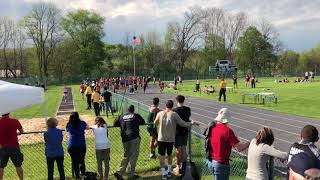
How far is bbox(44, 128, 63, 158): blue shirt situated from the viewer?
10031mm

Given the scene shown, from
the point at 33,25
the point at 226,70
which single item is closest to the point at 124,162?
the point at 226,70

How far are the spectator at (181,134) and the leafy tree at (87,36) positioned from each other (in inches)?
3506

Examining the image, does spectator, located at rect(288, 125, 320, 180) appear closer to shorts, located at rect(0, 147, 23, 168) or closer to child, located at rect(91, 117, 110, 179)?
child, located at rect(91, 117, 110, 179)

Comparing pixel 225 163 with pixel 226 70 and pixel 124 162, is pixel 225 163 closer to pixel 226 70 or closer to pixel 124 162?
pixel 124 162

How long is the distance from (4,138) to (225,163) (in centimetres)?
521

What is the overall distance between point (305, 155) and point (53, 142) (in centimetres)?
609

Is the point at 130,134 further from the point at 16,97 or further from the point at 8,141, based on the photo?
the point at 16,97

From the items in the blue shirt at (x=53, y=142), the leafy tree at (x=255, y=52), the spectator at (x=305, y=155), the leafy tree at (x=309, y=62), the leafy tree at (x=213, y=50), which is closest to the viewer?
the spectator at (x=305, y=155)

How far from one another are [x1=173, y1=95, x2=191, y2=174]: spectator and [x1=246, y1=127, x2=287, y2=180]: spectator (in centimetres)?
396

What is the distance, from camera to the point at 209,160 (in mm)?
8047

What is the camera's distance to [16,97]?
10891mm

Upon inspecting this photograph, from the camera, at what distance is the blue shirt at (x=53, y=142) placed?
10031 millimetres

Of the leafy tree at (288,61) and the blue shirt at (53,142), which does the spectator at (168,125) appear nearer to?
the blue shirt at (53,142)

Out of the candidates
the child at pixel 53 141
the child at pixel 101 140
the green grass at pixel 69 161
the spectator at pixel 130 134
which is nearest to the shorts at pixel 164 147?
the spectator at pixel 130 134
